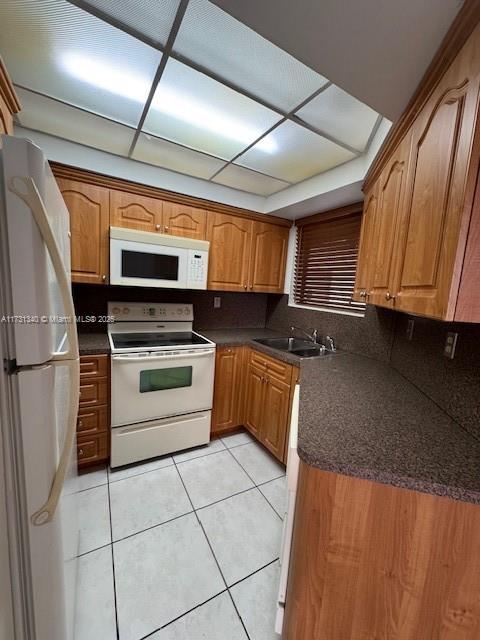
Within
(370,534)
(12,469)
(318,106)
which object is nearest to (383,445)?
(370,534)

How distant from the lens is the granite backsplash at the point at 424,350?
994 mm

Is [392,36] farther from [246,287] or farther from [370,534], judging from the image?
[246,287]

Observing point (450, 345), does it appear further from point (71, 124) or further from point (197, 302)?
point (71, 124)

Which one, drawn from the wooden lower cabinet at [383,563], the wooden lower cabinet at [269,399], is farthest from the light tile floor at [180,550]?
the wooden lower cabinet at [383,563]

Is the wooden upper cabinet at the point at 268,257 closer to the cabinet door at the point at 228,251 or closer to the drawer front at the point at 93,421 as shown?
the cabinet door at the point at 228,251

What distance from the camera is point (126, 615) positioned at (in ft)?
3.57

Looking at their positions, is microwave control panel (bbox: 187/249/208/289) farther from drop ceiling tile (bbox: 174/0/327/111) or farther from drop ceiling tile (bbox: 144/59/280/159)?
drop ceiling tile (bbox: 174/0/327/111)

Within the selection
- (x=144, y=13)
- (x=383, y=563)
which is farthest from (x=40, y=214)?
(x=383, y=563)

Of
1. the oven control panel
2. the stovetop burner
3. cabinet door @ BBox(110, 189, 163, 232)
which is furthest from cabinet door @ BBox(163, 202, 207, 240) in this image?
the stovetop burner

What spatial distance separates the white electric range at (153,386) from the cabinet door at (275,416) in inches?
19.4

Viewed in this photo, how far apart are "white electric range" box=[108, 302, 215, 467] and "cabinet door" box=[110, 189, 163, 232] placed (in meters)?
0.69

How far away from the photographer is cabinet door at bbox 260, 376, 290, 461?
1994 millimetres

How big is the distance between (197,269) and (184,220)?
44cm

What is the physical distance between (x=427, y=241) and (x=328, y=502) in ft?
3.03
